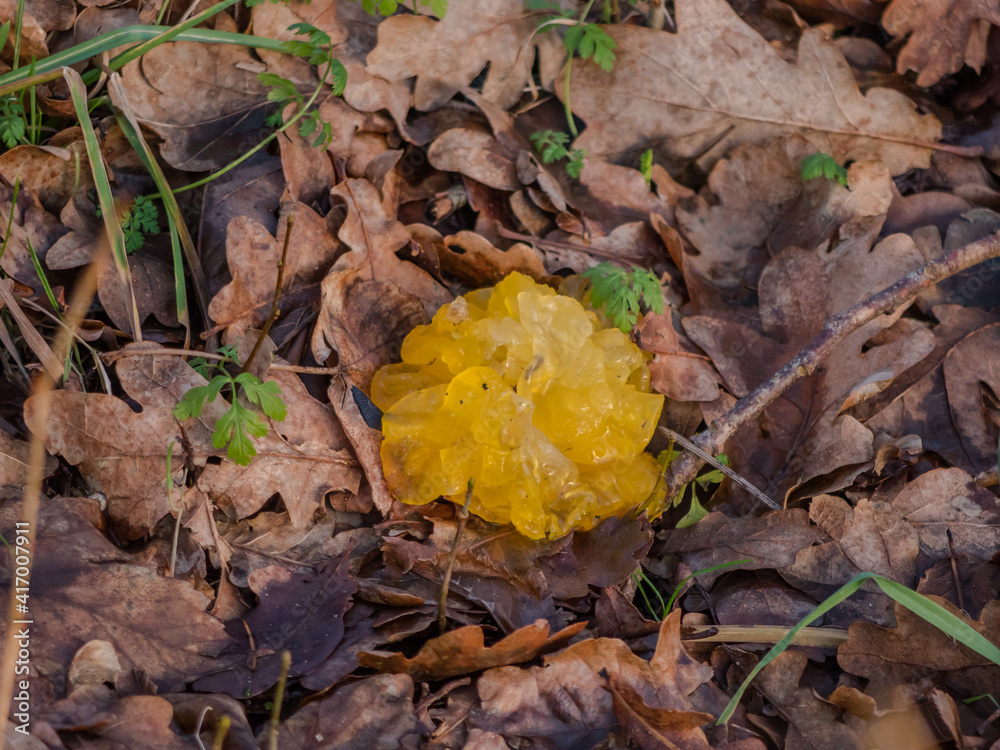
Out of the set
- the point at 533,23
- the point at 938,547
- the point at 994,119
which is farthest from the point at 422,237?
the point at 994,119

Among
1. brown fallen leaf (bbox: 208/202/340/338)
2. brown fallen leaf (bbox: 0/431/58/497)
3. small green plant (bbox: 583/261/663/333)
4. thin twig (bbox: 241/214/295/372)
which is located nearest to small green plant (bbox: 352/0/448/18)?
brown fallen leaf (bbox: 208/202/340/338)

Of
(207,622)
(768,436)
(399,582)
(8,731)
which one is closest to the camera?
(8,731)

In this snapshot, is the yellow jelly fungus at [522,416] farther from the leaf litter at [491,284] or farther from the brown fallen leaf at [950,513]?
the brown fallen leaf at [950,513]

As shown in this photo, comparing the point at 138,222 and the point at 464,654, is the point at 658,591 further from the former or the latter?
the point at 138,222

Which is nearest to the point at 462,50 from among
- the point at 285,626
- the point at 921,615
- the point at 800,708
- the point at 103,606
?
the point at 285,626

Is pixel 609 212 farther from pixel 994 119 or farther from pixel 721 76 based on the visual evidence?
pixel 994 119

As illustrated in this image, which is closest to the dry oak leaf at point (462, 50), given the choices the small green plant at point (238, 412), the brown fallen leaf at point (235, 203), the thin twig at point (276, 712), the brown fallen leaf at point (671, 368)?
the brown fallen leaf at point (235, 203)

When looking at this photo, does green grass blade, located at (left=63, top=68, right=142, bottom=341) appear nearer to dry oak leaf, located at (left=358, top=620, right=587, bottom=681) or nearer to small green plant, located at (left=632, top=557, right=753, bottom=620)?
dry oak leaf, located at (left=358, top=620, right=587, bottom=681)
